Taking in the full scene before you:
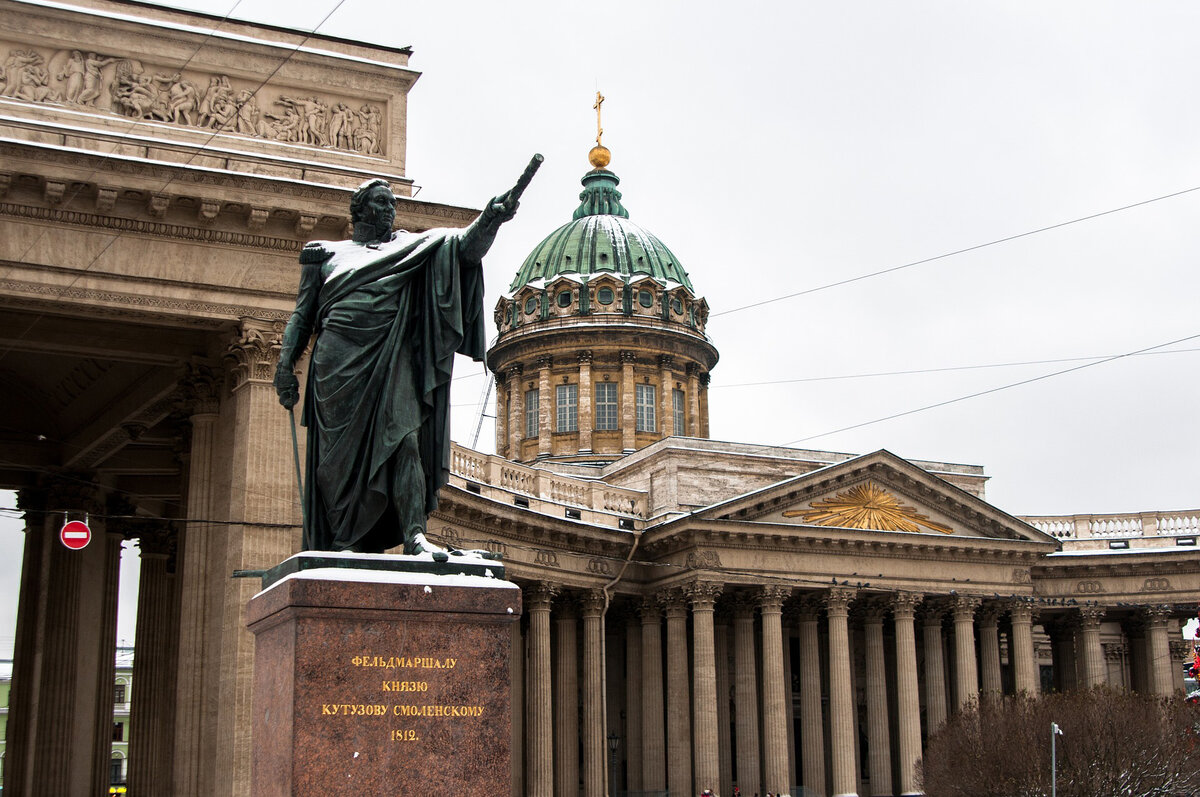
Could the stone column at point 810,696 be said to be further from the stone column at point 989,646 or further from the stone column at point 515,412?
the stone column at point 515,412

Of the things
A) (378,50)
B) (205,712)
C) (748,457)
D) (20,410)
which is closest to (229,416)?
(205,712)

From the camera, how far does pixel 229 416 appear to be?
25.8m

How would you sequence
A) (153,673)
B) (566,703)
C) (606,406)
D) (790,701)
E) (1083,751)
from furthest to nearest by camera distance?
(606,406)
(790,701)
(566,703)
(1083,751)
(153,673)

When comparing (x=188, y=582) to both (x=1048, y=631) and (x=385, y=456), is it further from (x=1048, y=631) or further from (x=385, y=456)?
(x=1048, y=631)

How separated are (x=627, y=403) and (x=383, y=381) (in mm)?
58726

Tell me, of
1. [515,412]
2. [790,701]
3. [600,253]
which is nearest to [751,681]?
[790,701]

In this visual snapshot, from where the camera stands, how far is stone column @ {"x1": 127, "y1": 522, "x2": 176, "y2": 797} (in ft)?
104

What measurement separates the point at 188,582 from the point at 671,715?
27281 mm

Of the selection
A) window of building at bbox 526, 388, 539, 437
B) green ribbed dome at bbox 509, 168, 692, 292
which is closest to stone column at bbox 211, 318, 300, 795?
window of building at bbox 526, 388, 539, 437

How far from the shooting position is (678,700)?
5034 cm

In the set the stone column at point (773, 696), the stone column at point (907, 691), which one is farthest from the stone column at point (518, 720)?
the stone column at point (907, 691)

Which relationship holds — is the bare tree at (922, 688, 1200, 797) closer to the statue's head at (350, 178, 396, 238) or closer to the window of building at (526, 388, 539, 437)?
the window of building at (526, 388, 539, 437)

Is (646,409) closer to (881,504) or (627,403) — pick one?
(627,403)

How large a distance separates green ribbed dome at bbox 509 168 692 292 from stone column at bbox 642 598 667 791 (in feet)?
79.1
